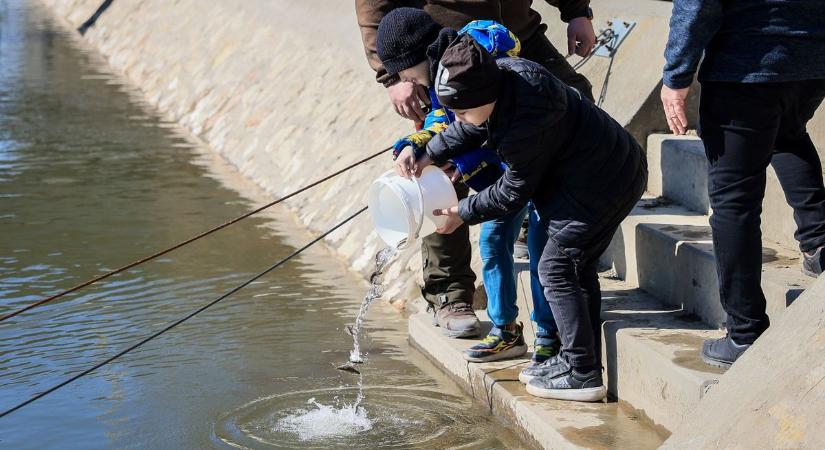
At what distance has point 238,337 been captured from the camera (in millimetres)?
6363

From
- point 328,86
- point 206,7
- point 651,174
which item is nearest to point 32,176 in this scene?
point 328,86

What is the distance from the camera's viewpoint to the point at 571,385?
4879 millimetres

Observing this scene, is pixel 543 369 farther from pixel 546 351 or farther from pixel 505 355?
pixel 505 355

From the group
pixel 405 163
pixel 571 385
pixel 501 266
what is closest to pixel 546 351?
pixel 571 385

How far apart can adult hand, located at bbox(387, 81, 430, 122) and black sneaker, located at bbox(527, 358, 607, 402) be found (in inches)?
46.2

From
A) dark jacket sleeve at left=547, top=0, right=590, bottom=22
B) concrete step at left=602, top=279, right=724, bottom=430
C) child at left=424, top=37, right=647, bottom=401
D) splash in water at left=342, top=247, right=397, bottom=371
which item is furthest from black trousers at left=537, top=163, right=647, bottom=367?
dark jacket sleeve at left=547, top=0, right=590, bottom=22

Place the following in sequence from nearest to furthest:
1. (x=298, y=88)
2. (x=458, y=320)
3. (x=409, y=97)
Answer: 1. (x=409, y=97)
2. (x=458, y=320)
3. (x=298, y=88)

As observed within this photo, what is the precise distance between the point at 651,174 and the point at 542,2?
2289 mm

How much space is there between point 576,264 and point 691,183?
4.76 feet

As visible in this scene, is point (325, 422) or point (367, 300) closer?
point (325, 422)

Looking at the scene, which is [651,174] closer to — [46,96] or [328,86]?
Answer: [328,86]

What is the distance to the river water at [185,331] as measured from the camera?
16.9ft

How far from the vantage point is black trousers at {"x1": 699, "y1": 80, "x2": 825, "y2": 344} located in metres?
4.28

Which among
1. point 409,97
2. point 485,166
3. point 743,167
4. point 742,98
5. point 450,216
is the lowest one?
point 450,216
